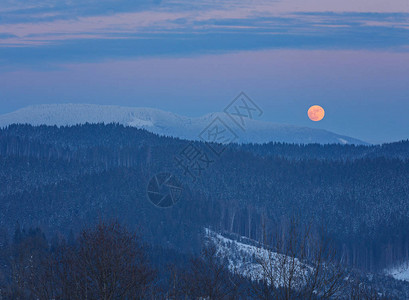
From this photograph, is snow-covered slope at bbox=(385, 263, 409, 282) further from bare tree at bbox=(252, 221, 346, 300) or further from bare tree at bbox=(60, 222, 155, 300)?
bare tree at bbox=(252, 221, 346, 300)

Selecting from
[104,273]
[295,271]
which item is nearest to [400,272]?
[104,273]

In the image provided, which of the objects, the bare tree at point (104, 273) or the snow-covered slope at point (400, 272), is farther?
the snow-covered slope at point (400, 272)

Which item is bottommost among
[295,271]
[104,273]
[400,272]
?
[400,272]

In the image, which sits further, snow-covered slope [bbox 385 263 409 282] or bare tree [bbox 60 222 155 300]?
snow-covered slope [bbox 385 263 409 282]

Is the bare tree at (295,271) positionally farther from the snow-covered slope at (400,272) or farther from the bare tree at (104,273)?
the snow-covered slope at (400,272)

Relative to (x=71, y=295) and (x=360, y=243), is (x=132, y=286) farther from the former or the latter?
(x=360, y=243)

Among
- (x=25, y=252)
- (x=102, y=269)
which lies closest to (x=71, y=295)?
(x=102, y=269)

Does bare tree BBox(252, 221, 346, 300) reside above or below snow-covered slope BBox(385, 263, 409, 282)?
above

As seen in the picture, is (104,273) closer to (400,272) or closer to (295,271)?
(295,271)

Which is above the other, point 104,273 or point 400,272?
point 104,273

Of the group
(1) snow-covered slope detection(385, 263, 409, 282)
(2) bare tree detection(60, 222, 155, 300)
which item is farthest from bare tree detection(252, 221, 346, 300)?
(1) snow-covered slope detection(385, 263, 409, 282)

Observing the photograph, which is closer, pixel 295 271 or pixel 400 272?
pixel 295 271

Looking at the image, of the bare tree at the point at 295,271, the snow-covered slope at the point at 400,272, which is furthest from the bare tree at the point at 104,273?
the snow-covered slope at the point at 400,272

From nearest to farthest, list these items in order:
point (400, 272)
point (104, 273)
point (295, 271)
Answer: point (295, 271), point (104, 273), point (400, 272)
